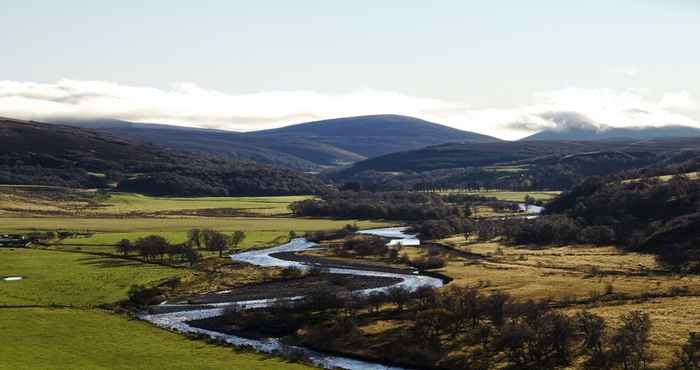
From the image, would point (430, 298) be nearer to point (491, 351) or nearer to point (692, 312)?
point (491, 351)

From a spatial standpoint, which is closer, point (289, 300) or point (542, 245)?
point (289, 300)

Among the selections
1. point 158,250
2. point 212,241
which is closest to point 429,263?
point 212,241

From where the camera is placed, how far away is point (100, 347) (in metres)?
86.3

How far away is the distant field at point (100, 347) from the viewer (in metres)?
78.8

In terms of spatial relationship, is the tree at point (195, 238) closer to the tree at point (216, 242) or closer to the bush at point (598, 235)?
the tree at point (216, 242)

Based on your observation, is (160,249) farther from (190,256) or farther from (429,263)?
(429,263)

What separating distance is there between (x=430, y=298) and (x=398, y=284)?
3050 centimetres

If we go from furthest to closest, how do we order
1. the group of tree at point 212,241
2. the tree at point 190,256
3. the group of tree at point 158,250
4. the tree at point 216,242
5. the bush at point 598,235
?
1. the bush at point 598,235
2. the group of tree at point 212,241
3. the tree at point 216,242
4. the group of tree at point 158,250
5. the tree at point 190,256

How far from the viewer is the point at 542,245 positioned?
197 m

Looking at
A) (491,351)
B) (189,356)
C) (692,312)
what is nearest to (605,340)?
(491,351)

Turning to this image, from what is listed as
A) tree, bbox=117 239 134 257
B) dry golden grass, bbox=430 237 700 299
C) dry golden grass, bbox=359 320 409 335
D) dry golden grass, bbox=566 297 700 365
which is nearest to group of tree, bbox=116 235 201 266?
tree, bbox=117 239 134 257

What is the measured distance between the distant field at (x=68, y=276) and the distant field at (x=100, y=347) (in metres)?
10.8

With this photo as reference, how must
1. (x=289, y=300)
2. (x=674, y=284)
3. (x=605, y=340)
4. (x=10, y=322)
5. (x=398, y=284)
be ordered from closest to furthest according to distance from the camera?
(x=605, y=340)
(x=10, y=322)
(x=289, y=300)
(x=674, y=284)
(x=398, y=284)

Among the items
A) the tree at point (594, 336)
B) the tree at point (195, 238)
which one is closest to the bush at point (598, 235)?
the tree at point (195, 238)
